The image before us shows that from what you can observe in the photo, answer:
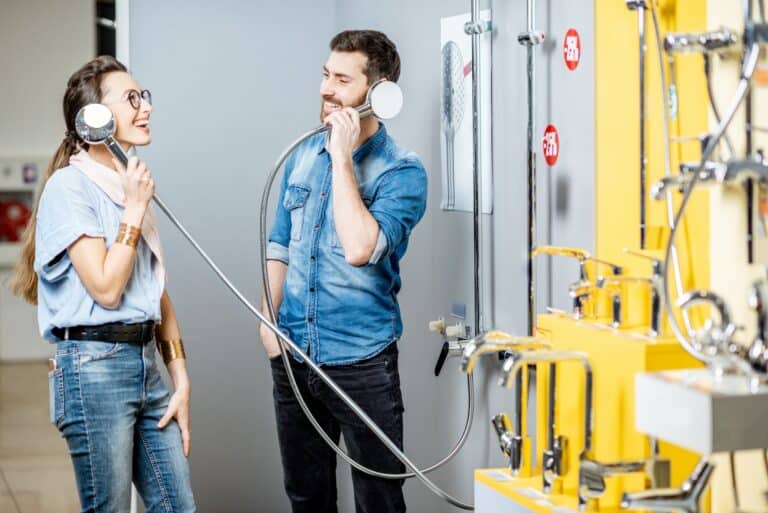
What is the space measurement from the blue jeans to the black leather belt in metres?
0.01

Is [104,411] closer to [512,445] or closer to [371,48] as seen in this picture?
[512,445]

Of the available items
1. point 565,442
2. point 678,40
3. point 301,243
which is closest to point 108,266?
point 301,243

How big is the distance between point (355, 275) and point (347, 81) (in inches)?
16.8

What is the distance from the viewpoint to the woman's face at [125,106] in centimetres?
226

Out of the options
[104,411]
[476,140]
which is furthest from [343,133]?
[104,411]

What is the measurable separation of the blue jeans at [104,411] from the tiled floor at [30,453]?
185 centimetres

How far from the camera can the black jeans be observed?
2.50 metres

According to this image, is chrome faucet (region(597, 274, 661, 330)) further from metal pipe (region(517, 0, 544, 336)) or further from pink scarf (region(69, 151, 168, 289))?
pink scarf (region(69, 151, 168, 289))

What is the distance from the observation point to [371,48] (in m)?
2.56

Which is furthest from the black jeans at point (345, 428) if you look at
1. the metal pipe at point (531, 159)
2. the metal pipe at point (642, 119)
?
the metal pipe at point (642, 119)

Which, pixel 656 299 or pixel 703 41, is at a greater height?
pixel 703 41

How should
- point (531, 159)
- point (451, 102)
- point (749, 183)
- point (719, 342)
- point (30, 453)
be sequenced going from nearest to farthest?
point (719, 342), point (749, 183), point (531, 159), point (451, 102), point (30, 453)

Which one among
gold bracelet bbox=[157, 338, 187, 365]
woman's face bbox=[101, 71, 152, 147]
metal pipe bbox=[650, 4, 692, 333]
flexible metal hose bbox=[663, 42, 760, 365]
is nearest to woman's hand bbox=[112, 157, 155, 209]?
woman's face bbox=[101, 71, 152, 147]

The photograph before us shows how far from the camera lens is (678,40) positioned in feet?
5.19
